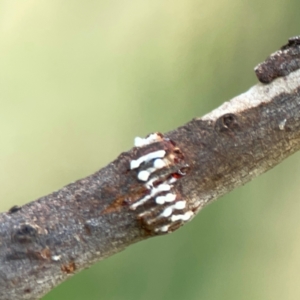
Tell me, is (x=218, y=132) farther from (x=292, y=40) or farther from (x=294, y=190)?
(x=294, y=190)

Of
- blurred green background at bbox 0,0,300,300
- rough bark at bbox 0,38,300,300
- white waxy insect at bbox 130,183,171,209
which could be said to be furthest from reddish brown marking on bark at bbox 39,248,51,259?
blurred green background at bbox 0,0,300,300

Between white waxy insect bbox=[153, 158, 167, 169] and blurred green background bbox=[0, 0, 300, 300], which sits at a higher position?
blurred green background bbox=[0, 0, 300, 300]

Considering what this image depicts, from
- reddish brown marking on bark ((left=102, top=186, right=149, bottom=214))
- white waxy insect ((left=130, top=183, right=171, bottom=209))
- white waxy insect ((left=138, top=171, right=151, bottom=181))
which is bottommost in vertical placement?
white waxy insect ((left=130, top=183, right=171, bottom=209))

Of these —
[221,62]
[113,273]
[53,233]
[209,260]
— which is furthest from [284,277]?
[53,233]

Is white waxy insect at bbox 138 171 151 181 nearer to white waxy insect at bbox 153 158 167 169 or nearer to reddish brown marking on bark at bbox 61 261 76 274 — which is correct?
white waxy insect at bbox 153 158 167 169

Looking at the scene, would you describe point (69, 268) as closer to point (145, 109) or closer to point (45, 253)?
point (45, 253)

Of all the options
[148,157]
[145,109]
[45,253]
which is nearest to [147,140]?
[148,157]

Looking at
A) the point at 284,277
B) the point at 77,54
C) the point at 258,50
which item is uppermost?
the point at 77,54
